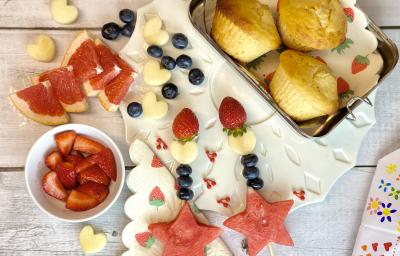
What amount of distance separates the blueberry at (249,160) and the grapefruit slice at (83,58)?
20.5 inches

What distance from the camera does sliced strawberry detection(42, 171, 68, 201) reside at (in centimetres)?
155

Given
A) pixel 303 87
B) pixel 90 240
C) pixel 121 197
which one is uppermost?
pixel 303 87

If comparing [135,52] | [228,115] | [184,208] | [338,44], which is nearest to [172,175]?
[184,208]

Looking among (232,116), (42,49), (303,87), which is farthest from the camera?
(42,49)

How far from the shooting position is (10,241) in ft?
5.37

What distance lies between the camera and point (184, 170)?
1561mm

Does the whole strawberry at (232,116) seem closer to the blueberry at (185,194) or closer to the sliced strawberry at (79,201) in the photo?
the blueberry at (185,194)

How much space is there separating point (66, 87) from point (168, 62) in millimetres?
327

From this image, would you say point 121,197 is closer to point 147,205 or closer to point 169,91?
point 147,205

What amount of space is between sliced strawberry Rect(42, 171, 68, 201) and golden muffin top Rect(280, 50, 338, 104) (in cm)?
75

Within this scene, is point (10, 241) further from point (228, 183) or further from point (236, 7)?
point (236, 7)

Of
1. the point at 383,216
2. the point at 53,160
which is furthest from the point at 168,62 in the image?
the point at 383,216

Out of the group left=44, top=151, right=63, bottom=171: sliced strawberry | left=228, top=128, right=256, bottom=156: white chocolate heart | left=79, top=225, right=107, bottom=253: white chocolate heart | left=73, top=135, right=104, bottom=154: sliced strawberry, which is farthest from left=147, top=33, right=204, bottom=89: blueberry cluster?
left=79, top=225, right=107, bottom=253: white chocolate heart

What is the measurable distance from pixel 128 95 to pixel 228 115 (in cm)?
33
